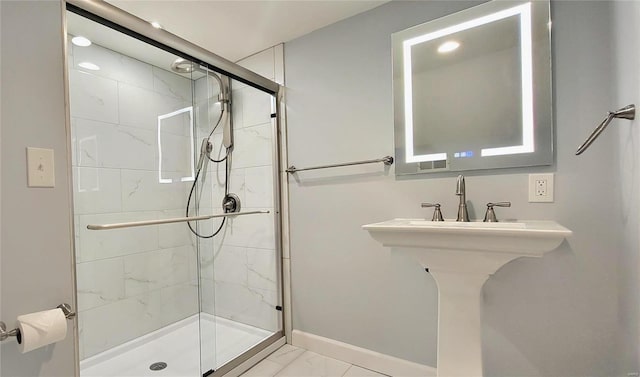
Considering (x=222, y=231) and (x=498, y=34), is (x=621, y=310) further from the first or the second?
(x=222, y=231)

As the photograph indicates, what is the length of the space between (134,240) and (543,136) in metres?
2.41

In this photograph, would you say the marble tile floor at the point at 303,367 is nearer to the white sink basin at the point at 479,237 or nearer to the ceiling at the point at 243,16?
→ the white sink basin at the point at 479,237

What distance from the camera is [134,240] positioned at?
77.7 inches

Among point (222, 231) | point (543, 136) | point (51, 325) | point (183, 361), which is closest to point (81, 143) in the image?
point (222, 231)

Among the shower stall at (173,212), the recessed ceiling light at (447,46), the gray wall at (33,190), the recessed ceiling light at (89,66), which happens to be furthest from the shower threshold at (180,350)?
A: the recessed ceiling light at (447,46)

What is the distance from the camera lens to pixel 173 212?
1960mm

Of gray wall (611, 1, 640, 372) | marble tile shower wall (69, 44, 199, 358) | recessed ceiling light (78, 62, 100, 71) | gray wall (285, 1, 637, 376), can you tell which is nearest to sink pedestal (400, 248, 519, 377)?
gray wall (285, 1, 637, 376)

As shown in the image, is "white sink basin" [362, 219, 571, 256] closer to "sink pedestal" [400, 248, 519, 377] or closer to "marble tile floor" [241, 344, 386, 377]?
"sink pedestal" [400, 248, 519, 377]

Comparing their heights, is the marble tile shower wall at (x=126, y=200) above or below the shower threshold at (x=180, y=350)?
above

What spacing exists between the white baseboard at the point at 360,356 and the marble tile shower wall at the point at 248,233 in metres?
0.25

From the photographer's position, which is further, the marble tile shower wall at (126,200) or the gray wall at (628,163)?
the marble tile shower wall at (126,200)

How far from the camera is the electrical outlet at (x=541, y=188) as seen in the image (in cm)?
122

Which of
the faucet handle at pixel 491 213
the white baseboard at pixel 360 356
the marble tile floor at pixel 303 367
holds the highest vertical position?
the faucet handle at pixel 491 213

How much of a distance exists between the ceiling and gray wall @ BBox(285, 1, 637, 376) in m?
0.09
